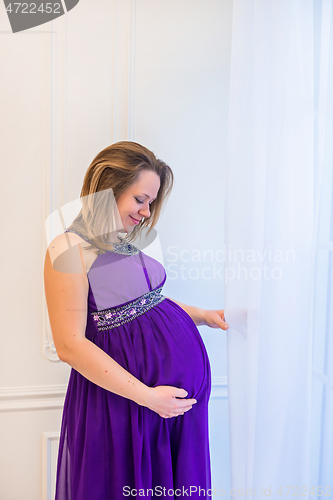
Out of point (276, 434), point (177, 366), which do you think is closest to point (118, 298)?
point (177, 366)

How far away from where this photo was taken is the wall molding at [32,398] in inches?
51.1

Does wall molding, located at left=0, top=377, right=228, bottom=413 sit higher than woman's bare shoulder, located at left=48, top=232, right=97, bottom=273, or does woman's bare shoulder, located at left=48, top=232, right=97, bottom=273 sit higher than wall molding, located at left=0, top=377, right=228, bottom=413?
woman's bare shoulder, located at left=48, top=232, right=97, bottom=273

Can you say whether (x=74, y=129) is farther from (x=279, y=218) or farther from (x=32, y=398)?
(x=32, y=398)

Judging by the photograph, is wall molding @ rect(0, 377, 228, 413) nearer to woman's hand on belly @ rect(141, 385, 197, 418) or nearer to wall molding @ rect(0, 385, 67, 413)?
wall molding @ rect(0, 385, 67, 413)

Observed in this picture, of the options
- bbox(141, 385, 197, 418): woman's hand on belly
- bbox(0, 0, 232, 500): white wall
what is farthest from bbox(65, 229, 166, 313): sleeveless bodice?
bbox(0, 0, 232, 500): white wall

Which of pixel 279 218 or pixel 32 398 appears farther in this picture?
pixel 32 398

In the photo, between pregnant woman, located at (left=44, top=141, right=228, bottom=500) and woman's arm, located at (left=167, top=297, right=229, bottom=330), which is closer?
pregnant woman, located at (left=44, top=141, right=228, bottom=500)

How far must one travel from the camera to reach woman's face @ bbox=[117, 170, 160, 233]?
99cm

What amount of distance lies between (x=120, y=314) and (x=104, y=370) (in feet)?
0.52

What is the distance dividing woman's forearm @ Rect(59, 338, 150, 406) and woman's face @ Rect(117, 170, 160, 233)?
0.37 metres

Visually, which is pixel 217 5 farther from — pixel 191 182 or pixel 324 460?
pixel 324 460

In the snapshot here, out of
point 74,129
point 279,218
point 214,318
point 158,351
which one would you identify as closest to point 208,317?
point 214,318

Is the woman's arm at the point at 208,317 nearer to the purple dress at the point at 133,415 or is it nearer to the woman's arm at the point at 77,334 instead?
the purple dress at the point at 133,415

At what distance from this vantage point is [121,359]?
0.93 meters
